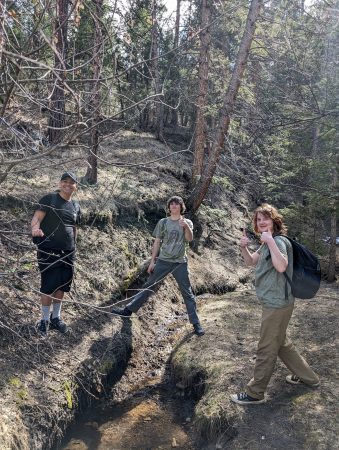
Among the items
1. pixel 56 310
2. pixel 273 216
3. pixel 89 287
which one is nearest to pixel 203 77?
pixel 89 287

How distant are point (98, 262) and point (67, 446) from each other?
369cm

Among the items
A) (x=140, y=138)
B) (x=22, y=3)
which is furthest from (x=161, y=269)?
(x=140, y=138)

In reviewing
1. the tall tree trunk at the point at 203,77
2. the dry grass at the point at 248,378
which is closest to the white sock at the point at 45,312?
the dry grass at the point at 248,378

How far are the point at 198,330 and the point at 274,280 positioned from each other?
2.74m

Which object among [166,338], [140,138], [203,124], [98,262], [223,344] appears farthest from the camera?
[140,138]

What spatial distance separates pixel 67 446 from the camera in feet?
15.4

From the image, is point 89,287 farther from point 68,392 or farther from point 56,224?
point 68,392

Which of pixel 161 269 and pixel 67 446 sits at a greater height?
pixel 161 269

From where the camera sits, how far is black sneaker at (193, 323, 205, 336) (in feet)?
22.5

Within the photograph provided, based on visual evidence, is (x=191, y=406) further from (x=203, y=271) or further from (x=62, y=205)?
(x=203, y=271)

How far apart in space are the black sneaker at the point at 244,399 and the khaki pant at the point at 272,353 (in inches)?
2.1

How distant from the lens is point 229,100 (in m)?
10.5

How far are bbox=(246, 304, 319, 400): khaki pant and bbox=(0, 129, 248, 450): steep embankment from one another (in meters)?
1.92

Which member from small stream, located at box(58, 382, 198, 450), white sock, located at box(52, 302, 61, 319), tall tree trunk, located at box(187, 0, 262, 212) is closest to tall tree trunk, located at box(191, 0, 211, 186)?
tall tree trunk, located at box(187, 0, 262, 212)
